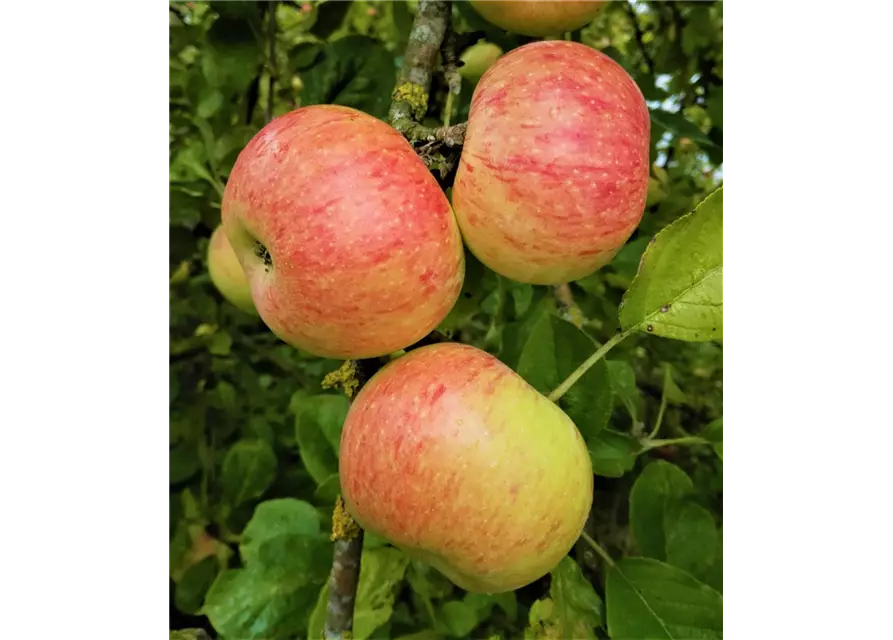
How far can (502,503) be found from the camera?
19.7 inches

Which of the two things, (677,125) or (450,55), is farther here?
(677,125)

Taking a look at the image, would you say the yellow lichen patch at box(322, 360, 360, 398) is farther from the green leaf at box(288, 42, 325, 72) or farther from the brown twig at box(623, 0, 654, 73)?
the brown twig at box(623, 0, 654, 73)

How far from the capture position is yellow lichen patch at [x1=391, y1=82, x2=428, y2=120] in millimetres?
633

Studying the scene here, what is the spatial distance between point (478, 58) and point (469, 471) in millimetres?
546

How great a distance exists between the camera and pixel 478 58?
2.70ft

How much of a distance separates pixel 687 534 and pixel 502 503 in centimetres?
39

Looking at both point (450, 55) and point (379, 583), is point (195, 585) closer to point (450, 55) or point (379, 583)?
point (379, 583)

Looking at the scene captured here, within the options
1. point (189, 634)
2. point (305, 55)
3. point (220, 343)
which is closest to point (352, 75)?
point (305, 55)

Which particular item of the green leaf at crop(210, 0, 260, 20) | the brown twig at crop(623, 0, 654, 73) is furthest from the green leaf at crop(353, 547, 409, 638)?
the brown twig at crop(623, 0, 654, 73)

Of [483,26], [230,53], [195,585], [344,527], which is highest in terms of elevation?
[483,26]

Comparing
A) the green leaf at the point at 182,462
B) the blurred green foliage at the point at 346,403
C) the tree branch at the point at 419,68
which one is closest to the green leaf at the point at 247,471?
the blurred green foliage at the point at 346,403

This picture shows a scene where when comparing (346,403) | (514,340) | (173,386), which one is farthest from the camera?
(173,386)
